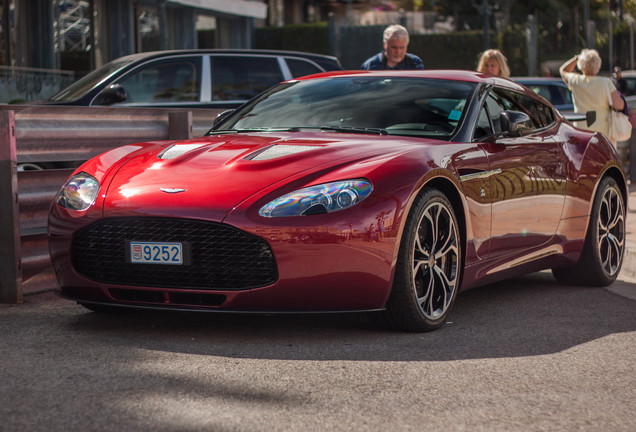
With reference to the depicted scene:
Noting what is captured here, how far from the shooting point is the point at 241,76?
455 inches

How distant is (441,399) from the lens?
4.05 m

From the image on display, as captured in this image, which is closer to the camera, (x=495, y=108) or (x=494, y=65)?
(x=495, y=108)

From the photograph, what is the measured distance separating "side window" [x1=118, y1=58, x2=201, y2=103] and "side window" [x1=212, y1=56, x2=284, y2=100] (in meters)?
0.21

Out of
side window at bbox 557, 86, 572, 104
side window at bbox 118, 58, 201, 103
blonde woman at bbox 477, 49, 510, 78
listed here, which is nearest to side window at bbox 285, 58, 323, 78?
side window at bbox 118, 58, 201, 103

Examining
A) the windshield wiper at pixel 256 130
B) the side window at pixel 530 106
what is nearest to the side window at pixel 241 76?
the side window at pixel 530 106

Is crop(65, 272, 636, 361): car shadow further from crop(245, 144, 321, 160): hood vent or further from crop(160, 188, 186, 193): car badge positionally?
crop(245, 144, 321, 160): hood vent

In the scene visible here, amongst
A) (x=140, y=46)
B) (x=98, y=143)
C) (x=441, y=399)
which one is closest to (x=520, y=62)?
(x=140, y=46)

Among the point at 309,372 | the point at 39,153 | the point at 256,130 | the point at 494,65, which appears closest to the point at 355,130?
the point at 256,130

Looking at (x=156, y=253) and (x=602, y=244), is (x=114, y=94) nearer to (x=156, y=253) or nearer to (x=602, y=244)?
(x=602, y=244)

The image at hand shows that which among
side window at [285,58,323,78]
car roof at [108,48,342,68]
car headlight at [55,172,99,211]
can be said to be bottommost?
car headlight at [55,172,99,211]

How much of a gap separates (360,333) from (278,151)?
95 cm

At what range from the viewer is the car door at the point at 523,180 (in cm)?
612

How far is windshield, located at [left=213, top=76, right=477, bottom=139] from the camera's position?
604 centimetres

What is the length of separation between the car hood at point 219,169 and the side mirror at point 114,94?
4295 millimetres
